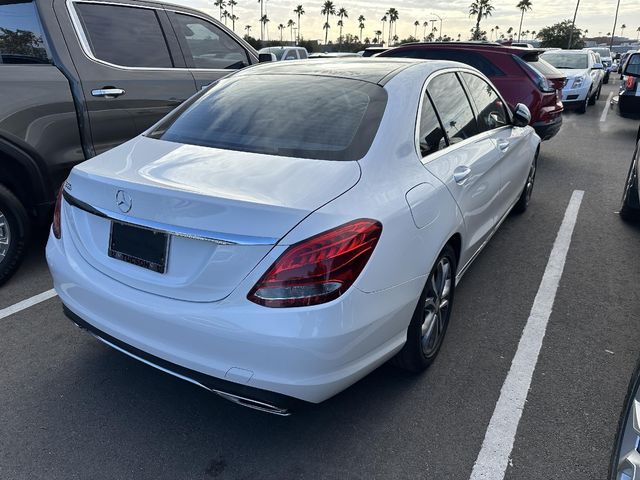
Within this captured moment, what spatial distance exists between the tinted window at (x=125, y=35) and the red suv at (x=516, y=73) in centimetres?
497

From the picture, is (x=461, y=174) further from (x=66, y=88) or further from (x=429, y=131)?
(x=66, y=88)

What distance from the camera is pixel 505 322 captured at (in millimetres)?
3506

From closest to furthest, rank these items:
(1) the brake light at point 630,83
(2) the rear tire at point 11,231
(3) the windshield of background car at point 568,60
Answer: (2) the rear tire at point 11,231 < (1) the brake light at point 630,83 < (3) the windshield of background car at point 568,60

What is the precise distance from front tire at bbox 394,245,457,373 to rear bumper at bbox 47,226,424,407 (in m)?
0.30

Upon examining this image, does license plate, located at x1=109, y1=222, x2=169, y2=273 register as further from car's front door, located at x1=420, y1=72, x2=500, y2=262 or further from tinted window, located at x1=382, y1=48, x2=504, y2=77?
tinted window, located at x1=382, y1=48, x2=504, y2=77

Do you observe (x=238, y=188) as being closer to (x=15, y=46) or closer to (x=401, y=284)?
(x=401, y=284)

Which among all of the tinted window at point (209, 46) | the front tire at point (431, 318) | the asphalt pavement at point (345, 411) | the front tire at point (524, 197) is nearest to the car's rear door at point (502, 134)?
the front tire at point (524, 197)

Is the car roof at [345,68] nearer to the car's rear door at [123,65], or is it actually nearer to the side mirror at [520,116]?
the car's rear door at [123,65]

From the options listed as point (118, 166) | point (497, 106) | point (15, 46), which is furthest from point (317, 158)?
point (15, 46)

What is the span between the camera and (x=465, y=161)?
3.18 m

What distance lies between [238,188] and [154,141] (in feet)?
3.17

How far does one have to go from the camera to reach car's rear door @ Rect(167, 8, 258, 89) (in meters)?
5.04

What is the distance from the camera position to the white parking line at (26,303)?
3.50 m

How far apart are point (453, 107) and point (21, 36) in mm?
3314
